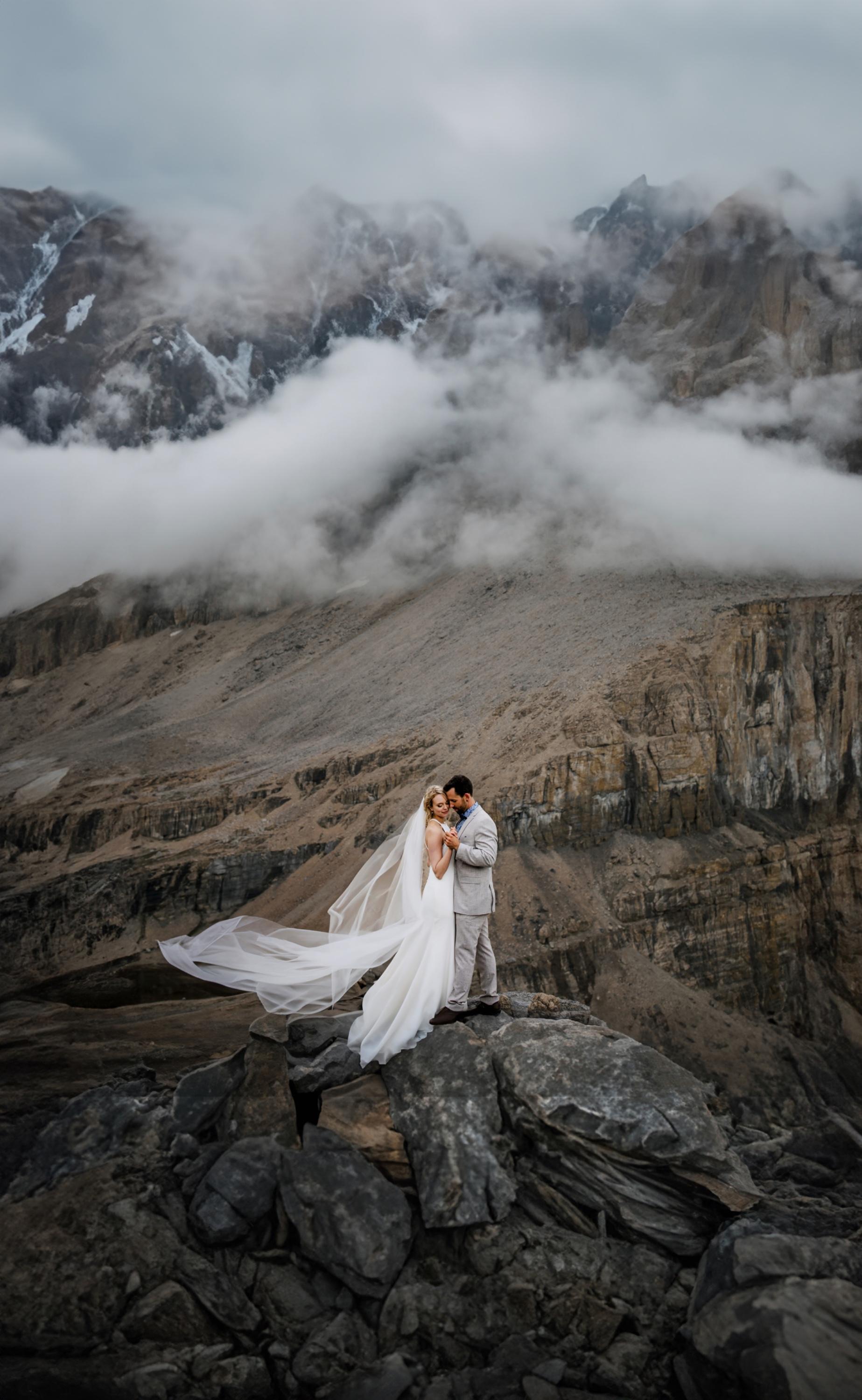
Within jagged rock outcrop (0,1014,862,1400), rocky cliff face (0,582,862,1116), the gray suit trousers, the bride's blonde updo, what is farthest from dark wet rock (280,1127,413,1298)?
rocky cliff face (0,582,862,1116)

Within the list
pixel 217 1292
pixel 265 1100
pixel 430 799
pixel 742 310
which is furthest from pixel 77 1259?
pixel 742 310

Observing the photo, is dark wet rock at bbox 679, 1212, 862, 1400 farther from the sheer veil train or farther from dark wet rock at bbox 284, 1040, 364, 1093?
dark wet rock at bbox 284, 1040, 364, 1093

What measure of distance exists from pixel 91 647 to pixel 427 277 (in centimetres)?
9320

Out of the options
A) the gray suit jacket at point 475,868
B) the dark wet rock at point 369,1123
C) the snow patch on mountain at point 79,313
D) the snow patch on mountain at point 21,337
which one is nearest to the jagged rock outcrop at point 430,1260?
the dark wet rock at point 369,1123

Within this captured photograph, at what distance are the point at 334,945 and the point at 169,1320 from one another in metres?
3.76

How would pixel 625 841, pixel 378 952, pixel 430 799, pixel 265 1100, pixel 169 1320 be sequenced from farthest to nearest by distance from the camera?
pixel 625 841 → pixel 378 952 → pixel 430 799 → pixel 265 1100 → pixel 169 1320

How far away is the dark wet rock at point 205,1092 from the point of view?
350 inches

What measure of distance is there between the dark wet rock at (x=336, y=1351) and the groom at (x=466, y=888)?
2.71m

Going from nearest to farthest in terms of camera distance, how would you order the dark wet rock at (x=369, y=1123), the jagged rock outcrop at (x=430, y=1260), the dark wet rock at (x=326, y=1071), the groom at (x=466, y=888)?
the jagged rock outcrop at (x=430, y=1260) → the dark wet rock at (x=369, y=1123) → the dark wet rock at (x=326, y=1071) → the groom at (x=466, y=888)

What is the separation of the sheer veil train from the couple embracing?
0.01 meters

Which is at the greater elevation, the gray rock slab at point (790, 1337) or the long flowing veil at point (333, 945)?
the long flowing veil at point (333, 945)

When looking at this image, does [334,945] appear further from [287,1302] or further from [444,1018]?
[287,1302]

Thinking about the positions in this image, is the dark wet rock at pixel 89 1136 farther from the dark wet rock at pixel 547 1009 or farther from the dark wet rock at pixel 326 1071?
the dark wet rock at pixel 547 1009

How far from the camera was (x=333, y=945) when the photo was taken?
10.0 metres
